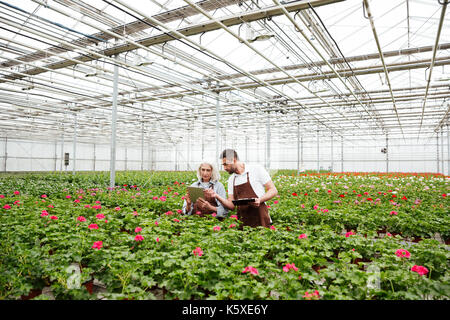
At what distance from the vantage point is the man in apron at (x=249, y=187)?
9.59 ft

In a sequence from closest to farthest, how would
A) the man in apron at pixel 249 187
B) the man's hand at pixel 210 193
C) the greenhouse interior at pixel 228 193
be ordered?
the greenhouse interior at pixel 228 193
the man in apron at pixel 249 187
the man's hand at pixel 210 193

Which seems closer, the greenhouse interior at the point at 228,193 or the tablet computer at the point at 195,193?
the greenhouse interior at the point at 228,193

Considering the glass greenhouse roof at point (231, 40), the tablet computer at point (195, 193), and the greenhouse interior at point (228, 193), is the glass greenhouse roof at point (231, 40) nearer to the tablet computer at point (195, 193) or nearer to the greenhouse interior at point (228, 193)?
the greenhouse interior at point (228, 193)

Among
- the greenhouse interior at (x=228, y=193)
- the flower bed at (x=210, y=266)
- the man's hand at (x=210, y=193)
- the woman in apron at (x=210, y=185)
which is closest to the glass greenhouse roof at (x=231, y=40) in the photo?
the greenhouse interior at (x=228, y=193)

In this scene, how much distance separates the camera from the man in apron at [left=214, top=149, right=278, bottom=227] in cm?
292

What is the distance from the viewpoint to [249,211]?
320 cm

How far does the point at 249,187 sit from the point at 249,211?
35 cm

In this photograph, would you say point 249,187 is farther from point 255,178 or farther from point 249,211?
point 249,211

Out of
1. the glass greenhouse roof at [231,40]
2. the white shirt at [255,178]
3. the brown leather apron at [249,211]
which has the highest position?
the glass greenhouse roof at [231,40]

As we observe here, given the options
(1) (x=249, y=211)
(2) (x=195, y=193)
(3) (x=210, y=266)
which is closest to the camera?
(3) (x=210, y=266)

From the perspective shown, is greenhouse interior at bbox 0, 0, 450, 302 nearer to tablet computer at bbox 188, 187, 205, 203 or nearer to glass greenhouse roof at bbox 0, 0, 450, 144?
glass greenhouse roof at bbox 0, 0, 450, 144

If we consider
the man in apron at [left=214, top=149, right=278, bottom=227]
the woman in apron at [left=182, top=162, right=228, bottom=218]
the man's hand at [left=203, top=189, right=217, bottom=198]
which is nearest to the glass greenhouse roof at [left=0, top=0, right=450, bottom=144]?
the woman in apron at [left=182, top=162, right=228, bottom=218]

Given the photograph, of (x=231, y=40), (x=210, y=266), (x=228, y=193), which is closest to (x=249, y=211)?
(x=228, y=193)
